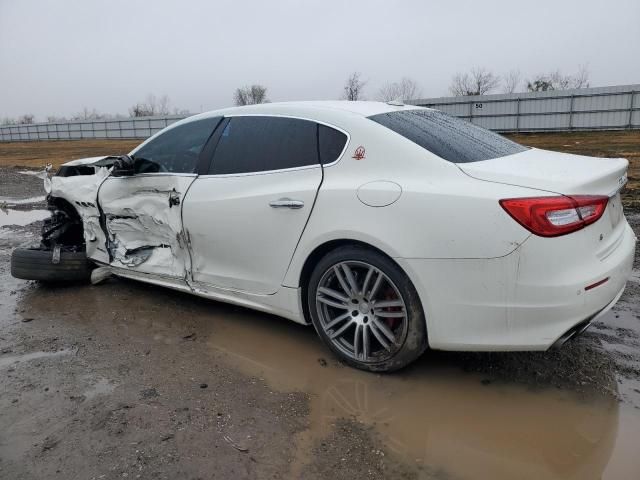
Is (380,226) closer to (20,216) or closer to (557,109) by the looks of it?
(20,216)

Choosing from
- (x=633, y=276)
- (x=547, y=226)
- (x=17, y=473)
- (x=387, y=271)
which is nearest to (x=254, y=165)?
(x=387, y=271)

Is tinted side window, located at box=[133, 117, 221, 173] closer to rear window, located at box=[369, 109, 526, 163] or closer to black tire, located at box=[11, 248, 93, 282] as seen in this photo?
black tire, located at box=[11, 248, 93, 282]

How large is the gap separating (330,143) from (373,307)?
41.6 inches

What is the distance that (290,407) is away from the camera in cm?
290

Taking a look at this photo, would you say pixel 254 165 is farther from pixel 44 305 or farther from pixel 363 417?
pixel 44 305

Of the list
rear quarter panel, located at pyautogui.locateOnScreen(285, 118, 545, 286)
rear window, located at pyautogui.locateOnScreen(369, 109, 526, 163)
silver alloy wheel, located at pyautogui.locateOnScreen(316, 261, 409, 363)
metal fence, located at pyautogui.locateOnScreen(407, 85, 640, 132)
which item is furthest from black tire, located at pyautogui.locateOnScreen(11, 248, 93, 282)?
metal fence, located at pyautogui.locateOnScreen(407, 85, 640, 132)

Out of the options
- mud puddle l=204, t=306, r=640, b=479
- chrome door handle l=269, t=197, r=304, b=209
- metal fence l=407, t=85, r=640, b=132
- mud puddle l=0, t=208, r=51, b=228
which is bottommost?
mud puddle l=204, t=306, r=640, b=479

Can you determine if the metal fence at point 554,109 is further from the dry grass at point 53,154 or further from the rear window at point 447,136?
the rear window at point 447,136

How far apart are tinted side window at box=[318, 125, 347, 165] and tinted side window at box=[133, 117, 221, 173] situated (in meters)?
1.07

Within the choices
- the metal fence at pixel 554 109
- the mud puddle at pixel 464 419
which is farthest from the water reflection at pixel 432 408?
the metal fence at pixel 554 109

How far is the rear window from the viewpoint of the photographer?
3.04 m

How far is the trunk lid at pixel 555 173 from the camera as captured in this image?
264cm

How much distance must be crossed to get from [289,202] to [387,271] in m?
0.80

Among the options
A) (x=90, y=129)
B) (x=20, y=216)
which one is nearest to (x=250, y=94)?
(x=90, y=129)
